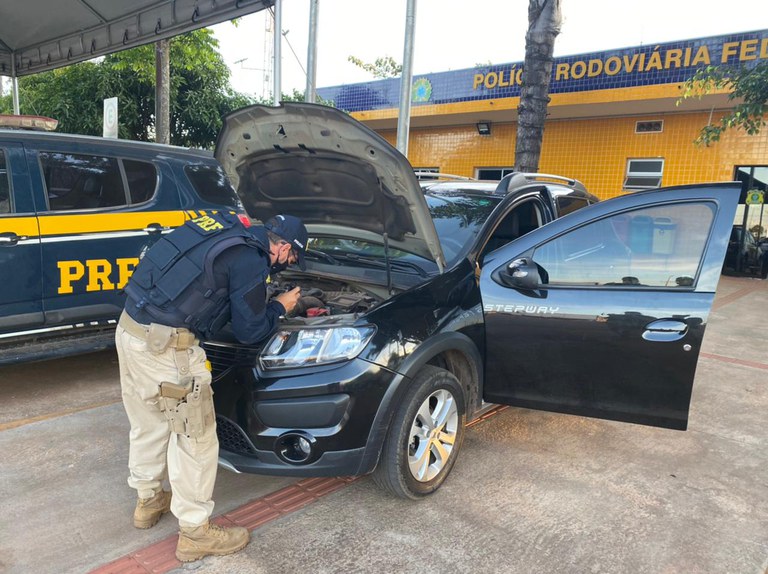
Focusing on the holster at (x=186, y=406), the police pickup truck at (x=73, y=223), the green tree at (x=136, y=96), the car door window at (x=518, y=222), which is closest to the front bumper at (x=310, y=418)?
the holster at (x=186, y=406)

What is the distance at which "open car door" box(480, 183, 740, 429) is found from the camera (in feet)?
9.67

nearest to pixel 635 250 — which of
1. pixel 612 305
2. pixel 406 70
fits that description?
pixel 612 305

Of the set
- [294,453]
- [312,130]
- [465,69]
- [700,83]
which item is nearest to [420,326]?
[294,453]

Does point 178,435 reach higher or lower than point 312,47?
lower

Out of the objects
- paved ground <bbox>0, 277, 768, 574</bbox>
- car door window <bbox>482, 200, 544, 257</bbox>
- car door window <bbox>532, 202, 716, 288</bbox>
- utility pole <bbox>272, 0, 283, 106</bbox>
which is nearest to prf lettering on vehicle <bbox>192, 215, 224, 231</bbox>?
paved ground <bbox>0, 277, 768, 574</bbox>

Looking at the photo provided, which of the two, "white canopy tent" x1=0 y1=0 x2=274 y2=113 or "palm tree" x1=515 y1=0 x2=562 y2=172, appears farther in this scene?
"white canopy tent" x1=0 y1=0 x2=274 y2=113

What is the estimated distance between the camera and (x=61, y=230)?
13.5 feet

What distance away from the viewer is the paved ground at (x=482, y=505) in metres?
2.54

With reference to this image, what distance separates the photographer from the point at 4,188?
3939mm

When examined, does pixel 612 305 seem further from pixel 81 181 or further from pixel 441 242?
pixel 81 181

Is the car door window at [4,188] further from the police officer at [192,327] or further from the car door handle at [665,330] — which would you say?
the car door handle at [665,330]

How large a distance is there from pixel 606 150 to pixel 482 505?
12.2 metres

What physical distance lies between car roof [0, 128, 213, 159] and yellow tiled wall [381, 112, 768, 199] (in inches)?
426

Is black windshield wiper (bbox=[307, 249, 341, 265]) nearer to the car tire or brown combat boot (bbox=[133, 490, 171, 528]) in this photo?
the car tire
